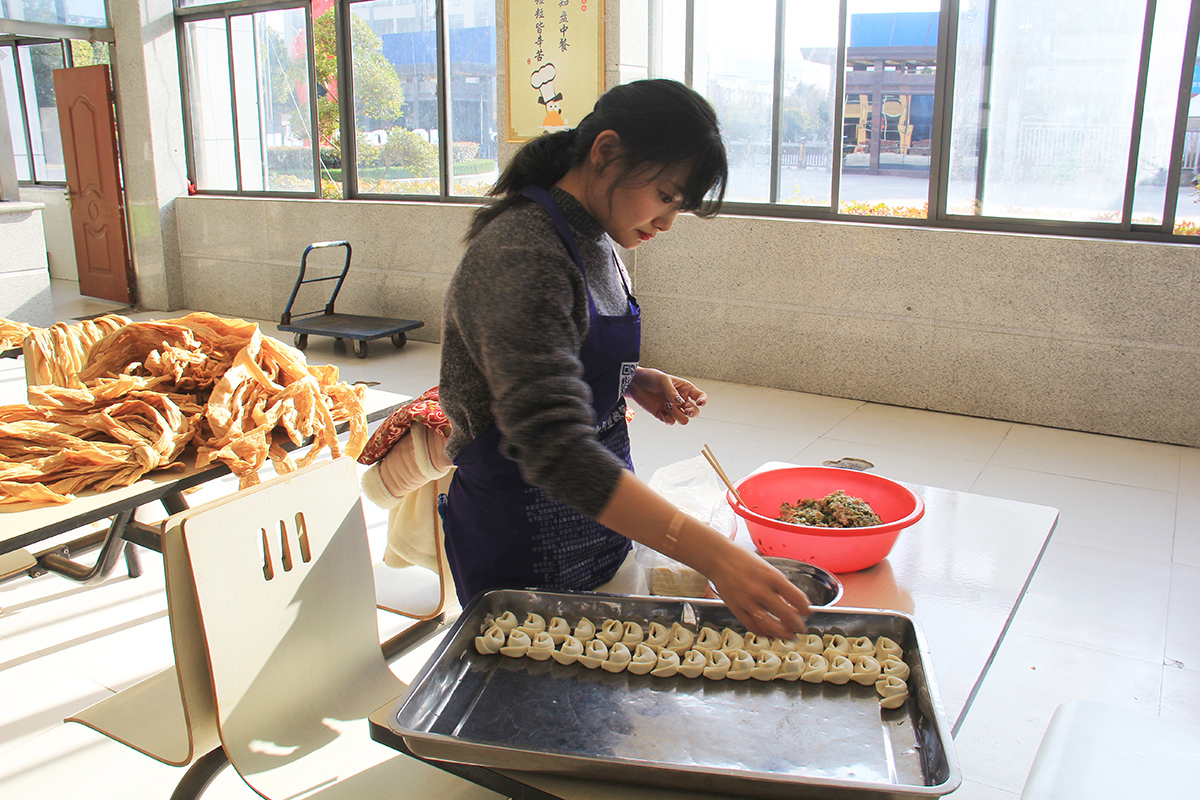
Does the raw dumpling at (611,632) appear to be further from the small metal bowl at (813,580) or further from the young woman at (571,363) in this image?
the small metal bowl at (813,580)

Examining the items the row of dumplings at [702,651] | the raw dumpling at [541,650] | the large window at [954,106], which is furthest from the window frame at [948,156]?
the raw dumpling at [541,650]

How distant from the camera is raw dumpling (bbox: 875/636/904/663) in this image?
3.56 ft

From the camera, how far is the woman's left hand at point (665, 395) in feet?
5.24

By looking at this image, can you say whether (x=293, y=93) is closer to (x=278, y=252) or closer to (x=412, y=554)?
(x=278, y=252)

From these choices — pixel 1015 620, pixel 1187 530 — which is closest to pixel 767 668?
pixel 1015 620

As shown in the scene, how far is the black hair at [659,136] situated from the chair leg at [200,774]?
96 centimetres

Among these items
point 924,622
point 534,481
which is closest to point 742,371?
point 924,622

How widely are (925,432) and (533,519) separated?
348 cm

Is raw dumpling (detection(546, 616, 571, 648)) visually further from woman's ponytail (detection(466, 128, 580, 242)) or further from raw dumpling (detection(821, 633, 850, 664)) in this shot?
woman's ponytail (detection(466, 128, 580, 242))

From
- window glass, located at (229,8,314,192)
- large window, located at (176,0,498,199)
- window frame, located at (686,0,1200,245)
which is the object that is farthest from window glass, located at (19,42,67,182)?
window frame, located at (686,0,1200,245)

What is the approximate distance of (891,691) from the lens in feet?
3.37

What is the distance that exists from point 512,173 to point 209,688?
94cm

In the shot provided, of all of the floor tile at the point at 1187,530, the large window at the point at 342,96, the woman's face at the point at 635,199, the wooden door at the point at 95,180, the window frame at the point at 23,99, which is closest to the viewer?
the woman's face at the point at 635,199

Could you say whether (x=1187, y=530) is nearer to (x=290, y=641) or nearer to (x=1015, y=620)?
(x=1015, y=620)
